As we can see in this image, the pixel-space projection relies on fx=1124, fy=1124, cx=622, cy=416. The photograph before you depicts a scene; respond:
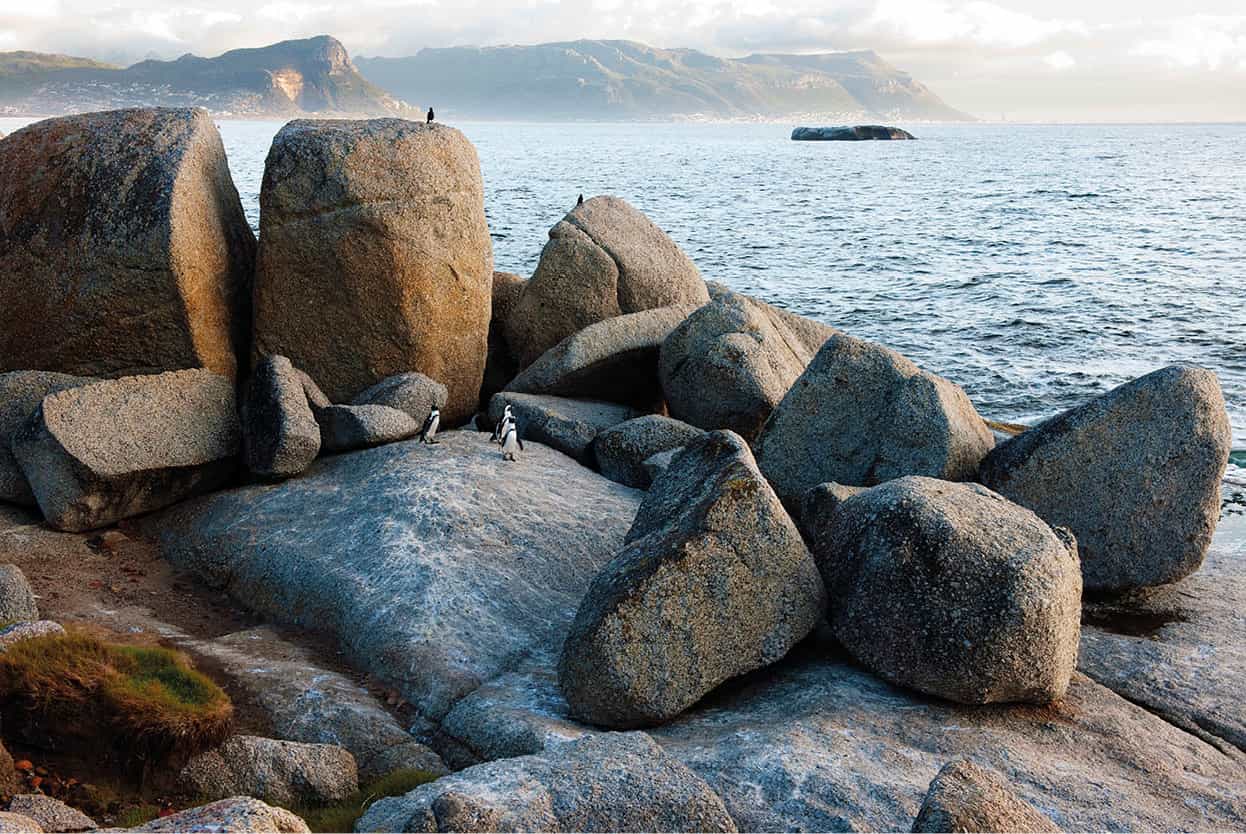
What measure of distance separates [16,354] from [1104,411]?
12.4 metres

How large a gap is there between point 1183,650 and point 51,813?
8629 mm

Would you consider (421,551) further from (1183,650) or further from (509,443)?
(1183,650)

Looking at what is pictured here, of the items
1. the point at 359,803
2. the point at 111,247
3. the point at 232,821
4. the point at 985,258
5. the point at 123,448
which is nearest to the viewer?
the point at 232,821

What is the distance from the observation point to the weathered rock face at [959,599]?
7.78 m

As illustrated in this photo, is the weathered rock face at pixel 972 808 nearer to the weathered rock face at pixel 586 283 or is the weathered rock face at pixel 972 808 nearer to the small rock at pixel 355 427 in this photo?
the small rock at pixel 355 427

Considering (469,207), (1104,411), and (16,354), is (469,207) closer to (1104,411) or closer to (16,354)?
(16,354)

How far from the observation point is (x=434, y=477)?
11406 mm

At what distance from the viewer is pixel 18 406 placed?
12.4m

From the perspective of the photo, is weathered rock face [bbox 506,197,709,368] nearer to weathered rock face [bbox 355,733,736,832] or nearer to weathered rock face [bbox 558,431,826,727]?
weathered rock face [bbox 558,431,826,727]

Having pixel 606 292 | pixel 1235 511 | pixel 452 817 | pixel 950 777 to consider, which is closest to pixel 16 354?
pixel 606 292

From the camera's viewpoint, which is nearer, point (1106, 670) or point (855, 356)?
point (1106, 670)

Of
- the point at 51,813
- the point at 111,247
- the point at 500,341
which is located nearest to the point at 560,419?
the point at 500,341

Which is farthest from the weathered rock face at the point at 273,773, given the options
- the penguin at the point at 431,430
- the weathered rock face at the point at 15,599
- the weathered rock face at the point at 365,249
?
the weathered rock face at the point at 365,249

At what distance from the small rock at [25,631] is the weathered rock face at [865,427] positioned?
7037 mm
